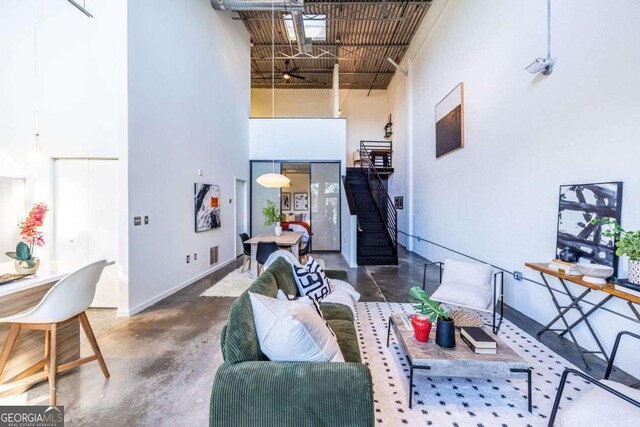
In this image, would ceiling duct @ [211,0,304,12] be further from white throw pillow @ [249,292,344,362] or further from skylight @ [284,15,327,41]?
white throw pillow @ [249,292,344,362]

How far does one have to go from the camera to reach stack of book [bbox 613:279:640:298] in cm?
190

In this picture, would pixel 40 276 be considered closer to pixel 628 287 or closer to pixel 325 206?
pixel 628 287

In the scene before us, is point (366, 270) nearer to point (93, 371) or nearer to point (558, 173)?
point (558, 173)

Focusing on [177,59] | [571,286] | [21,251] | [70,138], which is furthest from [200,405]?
[177,59]

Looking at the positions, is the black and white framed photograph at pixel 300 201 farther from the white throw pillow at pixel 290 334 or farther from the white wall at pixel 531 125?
the white throw pillow at pixel 290 334

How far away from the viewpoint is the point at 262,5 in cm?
524

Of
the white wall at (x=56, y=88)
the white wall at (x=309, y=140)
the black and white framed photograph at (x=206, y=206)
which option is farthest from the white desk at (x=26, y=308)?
the white wall at (x=309, y=140)

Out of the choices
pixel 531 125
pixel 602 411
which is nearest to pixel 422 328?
pixel 602 411

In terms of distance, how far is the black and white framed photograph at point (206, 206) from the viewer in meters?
5.07

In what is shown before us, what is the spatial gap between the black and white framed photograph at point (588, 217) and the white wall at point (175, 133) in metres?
4.94

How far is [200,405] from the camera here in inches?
77.0

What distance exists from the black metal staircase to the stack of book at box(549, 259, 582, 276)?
367 centimetres

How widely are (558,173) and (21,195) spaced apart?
664cm

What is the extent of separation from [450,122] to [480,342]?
4.42 m
